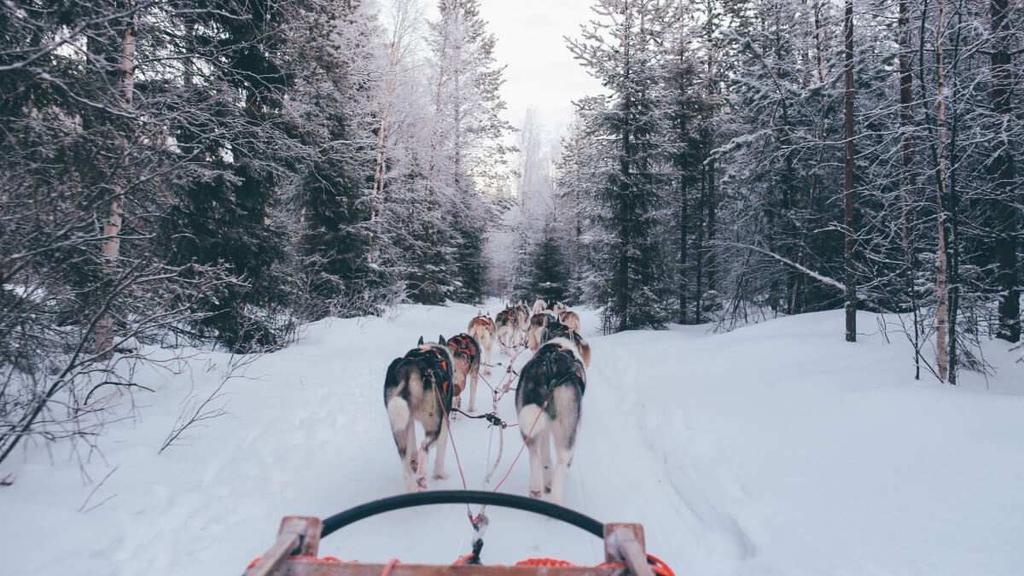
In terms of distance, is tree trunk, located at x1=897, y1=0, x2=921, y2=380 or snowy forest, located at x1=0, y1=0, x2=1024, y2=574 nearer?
snowy forest, located at x1=0, y1=0, x2=1024, y2=574

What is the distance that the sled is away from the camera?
131cm

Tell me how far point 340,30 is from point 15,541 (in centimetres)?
1385

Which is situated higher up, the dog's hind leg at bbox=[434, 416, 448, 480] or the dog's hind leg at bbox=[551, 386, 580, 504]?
the dog's hind leg at bbox=[551, 386, 580, 504]

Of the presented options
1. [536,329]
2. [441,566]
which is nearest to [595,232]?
[536,329]

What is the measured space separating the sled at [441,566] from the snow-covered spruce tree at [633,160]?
563 inches

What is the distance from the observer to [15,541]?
8.34ft

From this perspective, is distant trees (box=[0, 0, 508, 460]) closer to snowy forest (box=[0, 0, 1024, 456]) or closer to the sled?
snowy forest (box=[0, 0, 1024, 456])

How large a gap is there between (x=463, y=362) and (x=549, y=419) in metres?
2.98

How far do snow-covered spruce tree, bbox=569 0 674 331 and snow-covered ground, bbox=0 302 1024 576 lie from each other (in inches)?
357

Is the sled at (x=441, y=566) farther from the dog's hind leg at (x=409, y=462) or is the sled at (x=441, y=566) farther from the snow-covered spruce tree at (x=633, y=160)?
the snow-covered spruce tree at (x=633, y=160)

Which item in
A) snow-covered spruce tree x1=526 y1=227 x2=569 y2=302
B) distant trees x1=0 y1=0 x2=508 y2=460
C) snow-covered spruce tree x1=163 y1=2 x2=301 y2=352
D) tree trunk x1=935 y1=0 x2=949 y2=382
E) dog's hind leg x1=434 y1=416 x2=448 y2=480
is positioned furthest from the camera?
snow-covered spruce tree x1=526 y1=227 x2=569 y2=302

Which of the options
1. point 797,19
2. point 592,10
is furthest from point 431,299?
point 797,19

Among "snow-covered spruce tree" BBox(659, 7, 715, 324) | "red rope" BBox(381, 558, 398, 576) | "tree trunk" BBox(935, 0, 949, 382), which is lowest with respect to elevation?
"red rope" BBox(381, 558, 398, 576)

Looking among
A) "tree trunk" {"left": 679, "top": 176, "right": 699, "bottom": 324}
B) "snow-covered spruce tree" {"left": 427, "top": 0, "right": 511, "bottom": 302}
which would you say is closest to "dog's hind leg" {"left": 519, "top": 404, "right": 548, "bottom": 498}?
"tree trunk" {"left": 679, "top": 176, "right": 699, "bottom": 324}
